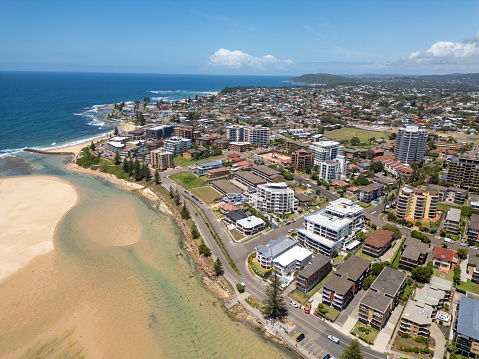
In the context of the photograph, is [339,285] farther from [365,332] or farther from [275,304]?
[275,304]

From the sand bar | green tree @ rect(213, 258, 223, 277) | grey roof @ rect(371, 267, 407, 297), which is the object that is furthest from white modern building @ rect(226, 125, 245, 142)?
grey roof @ rect(371, 267, 407, 297)

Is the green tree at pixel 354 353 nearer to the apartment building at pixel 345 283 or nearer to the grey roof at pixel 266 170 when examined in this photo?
the apartment building at pixel 345 283

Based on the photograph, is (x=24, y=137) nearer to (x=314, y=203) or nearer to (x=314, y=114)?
(x=314, y=203)

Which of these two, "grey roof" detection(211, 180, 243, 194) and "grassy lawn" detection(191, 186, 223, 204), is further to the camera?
"grey roof" detection(211, 180, 243, 194)

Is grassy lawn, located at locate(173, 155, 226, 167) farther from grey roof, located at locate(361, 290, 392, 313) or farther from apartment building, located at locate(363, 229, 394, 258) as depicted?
grey roof, located at locate(361, 290, 392, 313)

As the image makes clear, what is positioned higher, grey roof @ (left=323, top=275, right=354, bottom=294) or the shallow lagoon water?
grey roof @ (left=323, top=275, right=354, bottom=294)

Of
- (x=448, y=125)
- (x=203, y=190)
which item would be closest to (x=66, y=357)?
(x=203, y=190)

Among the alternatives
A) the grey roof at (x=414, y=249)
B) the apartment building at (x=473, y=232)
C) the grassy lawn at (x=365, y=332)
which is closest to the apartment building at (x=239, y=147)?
the grey roof at (x=414, y=249)
